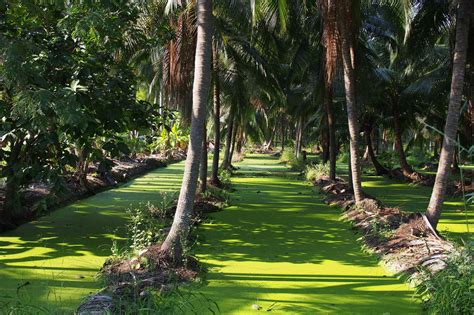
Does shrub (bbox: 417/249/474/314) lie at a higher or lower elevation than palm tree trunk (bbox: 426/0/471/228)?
lower

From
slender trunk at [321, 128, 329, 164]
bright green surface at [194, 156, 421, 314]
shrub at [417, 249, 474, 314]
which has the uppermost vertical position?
slender trunk at [321, 128, 329, 164]

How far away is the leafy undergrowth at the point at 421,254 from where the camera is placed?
4742mm

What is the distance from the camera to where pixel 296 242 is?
Answer: 29.3 feet

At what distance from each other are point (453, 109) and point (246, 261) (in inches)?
169

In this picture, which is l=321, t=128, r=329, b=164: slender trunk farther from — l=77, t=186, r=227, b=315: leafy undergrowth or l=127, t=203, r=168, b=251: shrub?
l=77, t=186, r=227, b=315: leafy undergrowth

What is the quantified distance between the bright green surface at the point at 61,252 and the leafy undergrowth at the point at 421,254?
373 cm

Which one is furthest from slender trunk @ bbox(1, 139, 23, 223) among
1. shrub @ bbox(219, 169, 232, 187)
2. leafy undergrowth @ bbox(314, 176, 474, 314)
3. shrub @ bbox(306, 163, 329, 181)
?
shrub @ bbox(306, 163, 329, 181)

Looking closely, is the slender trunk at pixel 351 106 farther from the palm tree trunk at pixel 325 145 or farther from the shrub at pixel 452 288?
the palm tree trunk at pixel 325 145

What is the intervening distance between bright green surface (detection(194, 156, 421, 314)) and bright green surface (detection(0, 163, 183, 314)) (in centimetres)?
159

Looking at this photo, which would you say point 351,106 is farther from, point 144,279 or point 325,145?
point 325,145

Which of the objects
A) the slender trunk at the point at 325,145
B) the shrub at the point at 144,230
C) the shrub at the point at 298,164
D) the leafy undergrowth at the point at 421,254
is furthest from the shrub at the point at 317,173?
the shrub at the point at 144,230

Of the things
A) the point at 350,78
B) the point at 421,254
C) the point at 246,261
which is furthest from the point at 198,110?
the point at 350,78

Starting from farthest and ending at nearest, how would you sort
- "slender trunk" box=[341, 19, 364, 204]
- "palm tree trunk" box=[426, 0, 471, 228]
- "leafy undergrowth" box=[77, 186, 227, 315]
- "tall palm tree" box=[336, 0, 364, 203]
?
"slender trunk" box=[341, 19, 364, 204] → "tall palm tree" box=[336, 0, 364, 203] → "palm tree trunk" box=[426, 0, 471, 228] → "leafy undergrowth" box=[77, 186, 227, 315]

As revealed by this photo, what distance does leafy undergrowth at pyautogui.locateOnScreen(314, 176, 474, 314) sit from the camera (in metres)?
4.74
